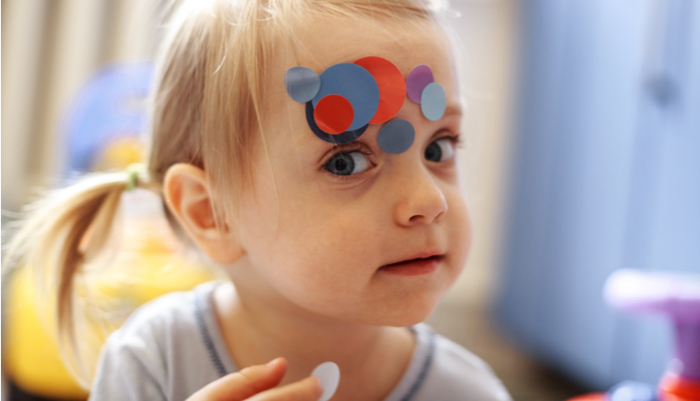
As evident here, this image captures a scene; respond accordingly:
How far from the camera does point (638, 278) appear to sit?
2.47 ft

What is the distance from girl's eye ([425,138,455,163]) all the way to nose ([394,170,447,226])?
0.05 metres

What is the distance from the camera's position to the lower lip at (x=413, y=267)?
0.48 m

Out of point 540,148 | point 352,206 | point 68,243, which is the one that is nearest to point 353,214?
point 352,206

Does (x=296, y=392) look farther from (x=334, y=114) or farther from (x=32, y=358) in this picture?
(x=32, y=358)

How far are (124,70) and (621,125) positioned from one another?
1076 mm

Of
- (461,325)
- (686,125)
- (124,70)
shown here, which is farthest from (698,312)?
(461,325)

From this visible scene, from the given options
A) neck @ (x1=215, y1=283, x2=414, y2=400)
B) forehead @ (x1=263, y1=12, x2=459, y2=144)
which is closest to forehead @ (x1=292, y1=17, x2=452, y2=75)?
forehead @ (x1=263, y1=12, x2=459, y2=144)

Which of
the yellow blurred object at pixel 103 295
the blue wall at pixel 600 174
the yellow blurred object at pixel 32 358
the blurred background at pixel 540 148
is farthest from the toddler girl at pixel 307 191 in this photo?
the blue wall at pixel 600 174

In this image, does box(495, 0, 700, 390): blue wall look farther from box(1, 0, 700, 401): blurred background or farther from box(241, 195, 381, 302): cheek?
box(241, 195, 381, 302): cheek

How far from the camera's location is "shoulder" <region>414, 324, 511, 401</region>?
581 millimetres

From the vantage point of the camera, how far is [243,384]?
44 cm

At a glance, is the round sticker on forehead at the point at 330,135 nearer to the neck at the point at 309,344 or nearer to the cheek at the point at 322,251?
the cheek at the point at 322,251

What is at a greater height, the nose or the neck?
the nose

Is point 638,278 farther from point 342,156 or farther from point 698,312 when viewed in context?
point 342,156
